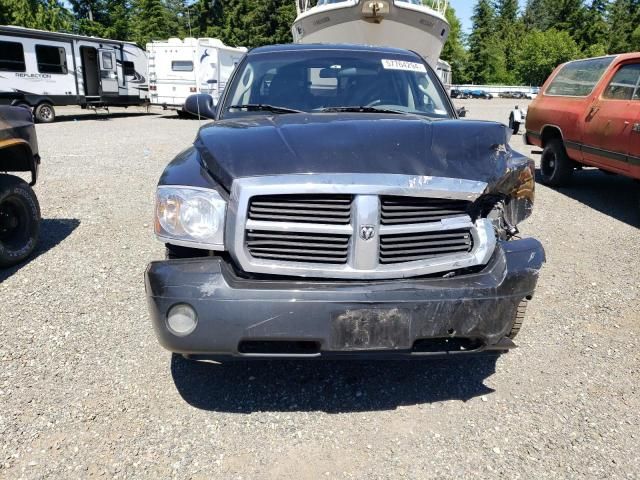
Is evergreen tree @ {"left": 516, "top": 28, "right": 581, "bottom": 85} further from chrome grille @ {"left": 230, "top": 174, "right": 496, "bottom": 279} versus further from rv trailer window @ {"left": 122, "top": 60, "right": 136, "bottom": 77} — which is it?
chrome grille @ {"left": 230, "top": 174, "right": 496, "bottom": 279}

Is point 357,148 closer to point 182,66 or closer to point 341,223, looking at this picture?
point 341,223

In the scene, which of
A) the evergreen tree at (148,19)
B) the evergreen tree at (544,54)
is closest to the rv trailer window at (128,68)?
Answer: the evergreen tree at (148,19)

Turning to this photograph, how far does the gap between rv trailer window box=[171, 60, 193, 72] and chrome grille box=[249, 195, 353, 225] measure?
799 inches

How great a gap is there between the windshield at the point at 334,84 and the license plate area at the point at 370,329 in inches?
71.3

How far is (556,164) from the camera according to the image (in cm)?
833

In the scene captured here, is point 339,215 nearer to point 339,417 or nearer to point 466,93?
point 339,417

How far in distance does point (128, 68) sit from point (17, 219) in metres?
19.1

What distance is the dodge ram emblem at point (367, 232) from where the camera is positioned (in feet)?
7.64

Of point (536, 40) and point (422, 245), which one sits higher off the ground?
point (536, 40)

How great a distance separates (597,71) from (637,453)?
6.67 m

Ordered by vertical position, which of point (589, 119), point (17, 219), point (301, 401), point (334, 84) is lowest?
point (301, 401)

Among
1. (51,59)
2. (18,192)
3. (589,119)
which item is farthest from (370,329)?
(51,59)

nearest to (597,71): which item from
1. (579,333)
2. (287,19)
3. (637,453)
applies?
(579,333)

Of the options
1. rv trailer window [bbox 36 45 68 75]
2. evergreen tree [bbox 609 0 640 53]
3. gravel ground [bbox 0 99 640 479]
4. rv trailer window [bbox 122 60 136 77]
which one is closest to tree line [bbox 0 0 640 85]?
evergreen tree [bbox 609 0 640 53]
